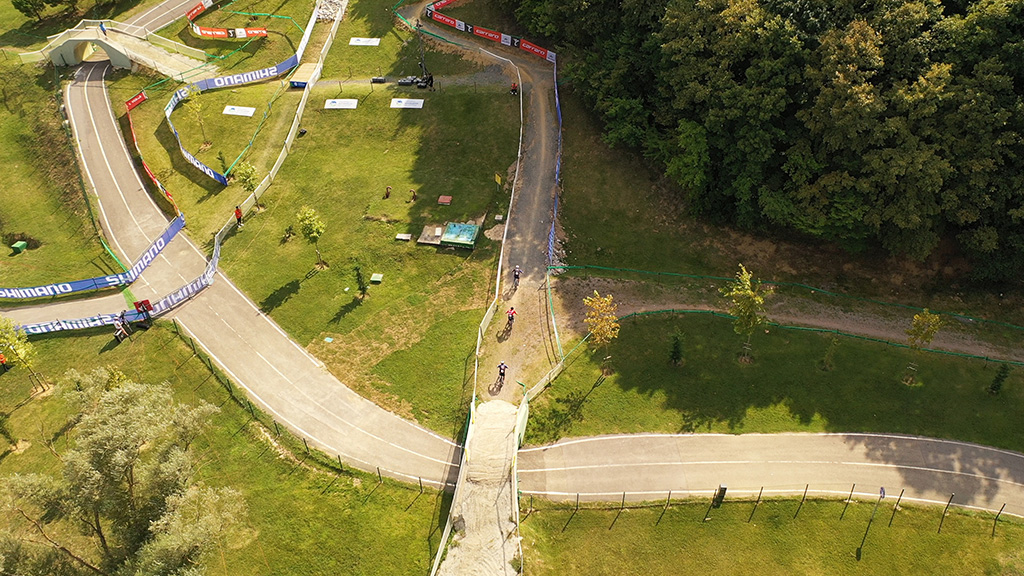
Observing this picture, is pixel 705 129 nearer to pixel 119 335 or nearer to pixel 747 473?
pixel 747 473

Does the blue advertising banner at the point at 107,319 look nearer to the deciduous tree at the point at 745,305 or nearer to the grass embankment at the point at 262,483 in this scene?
the grass embankment at the point at 262,483

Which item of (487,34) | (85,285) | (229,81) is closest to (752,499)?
(85,285)

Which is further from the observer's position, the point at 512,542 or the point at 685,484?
the point at 685,484

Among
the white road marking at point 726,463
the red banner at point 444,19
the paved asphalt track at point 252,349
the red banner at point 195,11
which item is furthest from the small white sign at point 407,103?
the white road marking at point 726,463

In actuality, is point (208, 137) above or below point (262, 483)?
above

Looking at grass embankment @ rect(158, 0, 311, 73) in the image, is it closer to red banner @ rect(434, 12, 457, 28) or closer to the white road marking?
red banner @ rect(434, 12, 457, 28)

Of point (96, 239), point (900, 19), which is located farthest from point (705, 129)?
point (96, 239)

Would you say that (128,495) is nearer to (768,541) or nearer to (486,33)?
(768,541)
